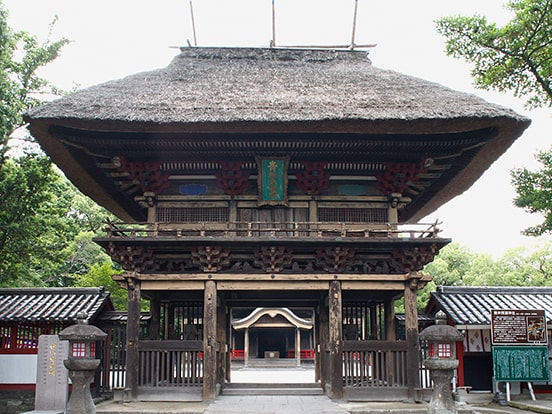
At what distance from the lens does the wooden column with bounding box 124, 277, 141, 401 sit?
11945mm

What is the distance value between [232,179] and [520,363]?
9310 millimetres

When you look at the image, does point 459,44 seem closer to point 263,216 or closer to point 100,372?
point 263,216

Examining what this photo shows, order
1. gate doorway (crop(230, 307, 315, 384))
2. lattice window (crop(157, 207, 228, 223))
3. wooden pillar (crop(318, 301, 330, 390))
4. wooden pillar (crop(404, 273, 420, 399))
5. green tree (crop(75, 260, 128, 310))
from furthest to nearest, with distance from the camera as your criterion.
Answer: gate doorway (crop(230, 307, 315, 384))
green tree (crop(75, 260, 128, 310))
wooden pillar (crop(318, 301, 330, 390))
lattice window (crop(157, 207, 228, 223))
wooden pillar (crop(404, 273, 420, 399))

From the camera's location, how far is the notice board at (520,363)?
1442cm

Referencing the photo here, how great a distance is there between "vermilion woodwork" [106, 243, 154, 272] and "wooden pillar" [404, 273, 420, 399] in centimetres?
616

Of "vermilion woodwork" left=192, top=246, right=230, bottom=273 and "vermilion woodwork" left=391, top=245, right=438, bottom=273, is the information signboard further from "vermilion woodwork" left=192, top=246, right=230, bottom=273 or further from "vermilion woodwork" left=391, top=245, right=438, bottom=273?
"vermilion woodwork" left=192, top=246, right=230, bottom=273

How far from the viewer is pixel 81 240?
33156 mm

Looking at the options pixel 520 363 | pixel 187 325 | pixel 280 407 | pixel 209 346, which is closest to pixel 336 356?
pixel 280 407

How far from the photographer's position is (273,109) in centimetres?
1220

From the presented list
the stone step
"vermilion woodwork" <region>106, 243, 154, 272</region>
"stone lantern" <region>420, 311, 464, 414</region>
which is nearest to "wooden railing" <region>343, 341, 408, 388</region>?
"stone lantern" <region>420, 311, 464, 414</region>

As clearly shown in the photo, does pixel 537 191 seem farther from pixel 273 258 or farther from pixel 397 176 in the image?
pixel 273 258

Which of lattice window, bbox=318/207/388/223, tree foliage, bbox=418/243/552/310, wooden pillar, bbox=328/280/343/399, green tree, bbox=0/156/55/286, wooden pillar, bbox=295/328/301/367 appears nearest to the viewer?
wooden pillar, bbox=328/280/343/399

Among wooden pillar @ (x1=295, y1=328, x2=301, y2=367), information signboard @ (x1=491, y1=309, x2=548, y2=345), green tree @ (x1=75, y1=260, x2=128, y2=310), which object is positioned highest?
green tree @ (x1=75, y1=260, x2=128, y2=310)

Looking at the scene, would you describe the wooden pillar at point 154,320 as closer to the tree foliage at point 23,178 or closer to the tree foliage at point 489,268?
the tree foliage at point 23,178
